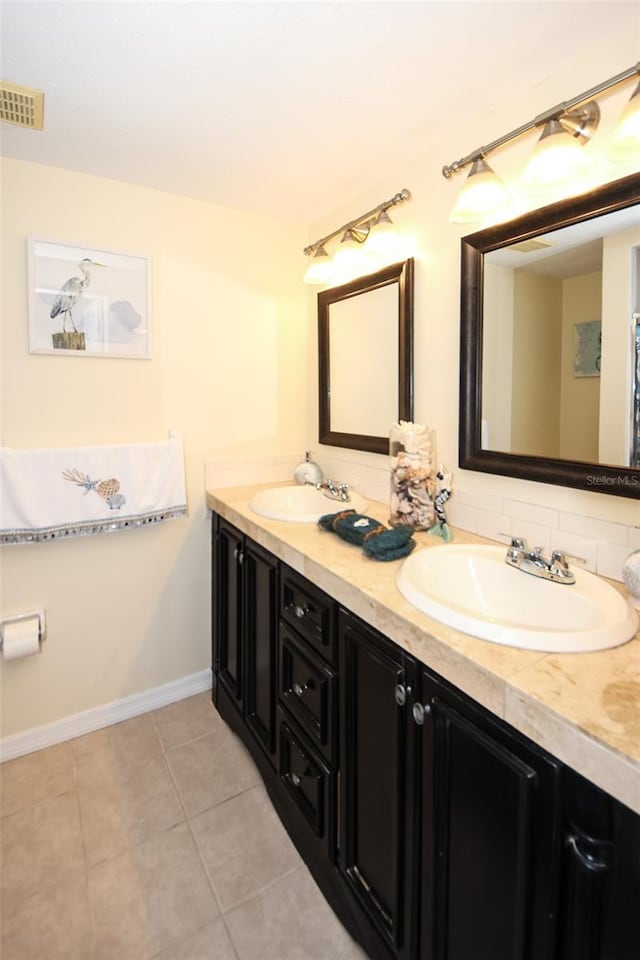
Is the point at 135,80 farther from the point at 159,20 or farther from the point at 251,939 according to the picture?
the point at 251,939

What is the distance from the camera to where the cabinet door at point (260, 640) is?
1522mm

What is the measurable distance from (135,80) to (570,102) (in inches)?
43.3

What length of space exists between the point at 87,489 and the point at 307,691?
1.11 meters

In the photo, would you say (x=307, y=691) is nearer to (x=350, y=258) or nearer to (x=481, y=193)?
(x=481, y=193)

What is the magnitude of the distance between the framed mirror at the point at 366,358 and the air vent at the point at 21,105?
1.15 m

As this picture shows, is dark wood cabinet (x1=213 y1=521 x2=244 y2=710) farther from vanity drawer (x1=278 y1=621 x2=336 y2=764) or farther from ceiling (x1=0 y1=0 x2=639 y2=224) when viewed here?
ceiling (x1=0 y1=0 x2=639 y2=224)

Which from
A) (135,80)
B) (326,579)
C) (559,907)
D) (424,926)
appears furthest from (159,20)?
(424,926)

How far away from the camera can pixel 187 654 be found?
215 cm

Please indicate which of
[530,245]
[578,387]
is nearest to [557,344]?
[578,387]

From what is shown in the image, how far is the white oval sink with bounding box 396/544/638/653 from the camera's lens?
806mm

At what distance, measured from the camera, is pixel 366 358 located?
192 centimetres

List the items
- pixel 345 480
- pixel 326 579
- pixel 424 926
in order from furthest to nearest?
pixel 345 480 < pixel 326 579 < pixel 424 926

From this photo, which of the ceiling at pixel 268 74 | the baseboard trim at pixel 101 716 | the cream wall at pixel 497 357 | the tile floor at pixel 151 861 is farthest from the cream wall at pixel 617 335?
the baseboard trim at pixel 101 716

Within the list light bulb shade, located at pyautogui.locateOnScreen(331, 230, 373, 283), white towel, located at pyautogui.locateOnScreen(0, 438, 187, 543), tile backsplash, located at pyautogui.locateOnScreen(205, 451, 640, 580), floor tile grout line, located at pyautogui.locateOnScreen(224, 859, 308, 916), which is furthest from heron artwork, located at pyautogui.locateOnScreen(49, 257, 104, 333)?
floor tile grout line, located at pyautogui.locateOnScreen(224, 859, 308, 916)
